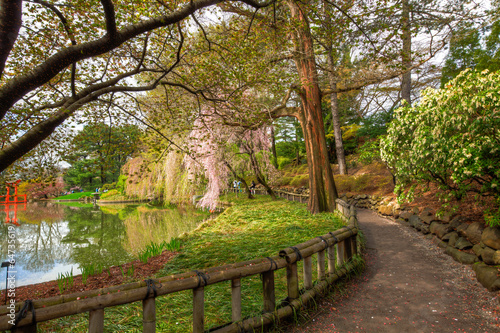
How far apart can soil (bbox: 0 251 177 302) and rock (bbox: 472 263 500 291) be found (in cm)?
490

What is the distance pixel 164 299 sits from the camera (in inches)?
133

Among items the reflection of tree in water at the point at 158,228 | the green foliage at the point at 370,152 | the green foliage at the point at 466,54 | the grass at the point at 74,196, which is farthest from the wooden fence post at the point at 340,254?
the grass at the point at 74,196

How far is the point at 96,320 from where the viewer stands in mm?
1879

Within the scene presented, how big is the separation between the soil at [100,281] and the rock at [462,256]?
17.1 ft

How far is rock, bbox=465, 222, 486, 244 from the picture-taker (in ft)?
13.8

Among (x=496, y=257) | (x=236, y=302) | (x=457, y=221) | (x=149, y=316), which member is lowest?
(x=496, y=257)

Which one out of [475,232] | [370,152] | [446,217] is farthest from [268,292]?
[370,152]

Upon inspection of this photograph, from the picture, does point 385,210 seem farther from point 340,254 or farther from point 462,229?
point 340,254

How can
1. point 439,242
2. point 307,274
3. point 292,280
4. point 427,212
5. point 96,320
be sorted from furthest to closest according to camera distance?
point 427,212
point 439,242
point 307,274
point 292,280
point 96,320

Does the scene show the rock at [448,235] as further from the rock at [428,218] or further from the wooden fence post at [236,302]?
the wooden fence post at [236,302]

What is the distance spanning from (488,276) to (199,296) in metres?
3.77

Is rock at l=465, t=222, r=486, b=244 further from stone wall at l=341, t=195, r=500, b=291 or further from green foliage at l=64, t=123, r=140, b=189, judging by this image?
green foliage at l=64, t=123, r=140, b=189

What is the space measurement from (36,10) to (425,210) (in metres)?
8.77

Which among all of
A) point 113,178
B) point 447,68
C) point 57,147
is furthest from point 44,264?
point 113,178
